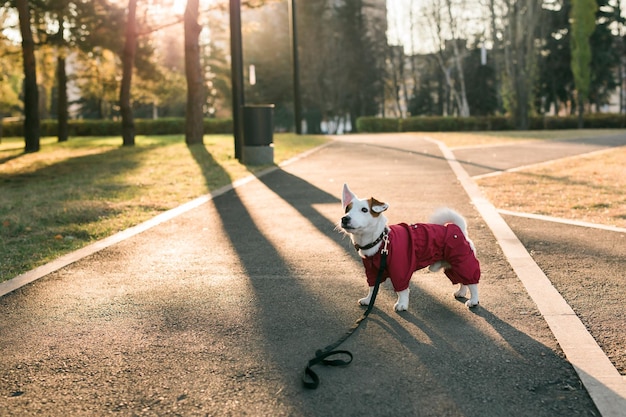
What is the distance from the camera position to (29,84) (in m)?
27.3

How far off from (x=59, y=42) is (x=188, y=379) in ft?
99.1

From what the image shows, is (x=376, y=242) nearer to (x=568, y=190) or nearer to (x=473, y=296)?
(x=473, y=296)

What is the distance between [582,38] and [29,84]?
37844 mm

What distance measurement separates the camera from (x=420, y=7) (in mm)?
62469

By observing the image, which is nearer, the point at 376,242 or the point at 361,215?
the point at 361,215

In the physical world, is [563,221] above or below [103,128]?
below

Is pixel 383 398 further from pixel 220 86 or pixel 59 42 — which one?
pixel 220 86

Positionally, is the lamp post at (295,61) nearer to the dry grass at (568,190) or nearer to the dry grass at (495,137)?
the dry grass at (495,137)

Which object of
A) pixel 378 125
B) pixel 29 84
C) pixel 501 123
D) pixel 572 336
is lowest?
pixel 572 336

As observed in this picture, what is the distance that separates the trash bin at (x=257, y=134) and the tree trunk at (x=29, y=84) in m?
13.0

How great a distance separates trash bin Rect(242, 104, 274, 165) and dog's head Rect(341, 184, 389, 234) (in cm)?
1326

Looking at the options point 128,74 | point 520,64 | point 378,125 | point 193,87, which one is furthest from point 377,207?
point 378,125

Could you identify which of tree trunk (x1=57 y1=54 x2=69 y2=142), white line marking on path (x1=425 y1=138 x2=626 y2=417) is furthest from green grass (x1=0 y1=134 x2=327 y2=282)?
tree trunk (x1=57 y1=54 x2=69 y2=142)

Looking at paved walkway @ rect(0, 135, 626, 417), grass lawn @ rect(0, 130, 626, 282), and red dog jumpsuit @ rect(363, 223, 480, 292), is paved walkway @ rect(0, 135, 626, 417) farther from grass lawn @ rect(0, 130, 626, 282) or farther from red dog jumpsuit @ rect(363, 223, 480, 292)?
grass lawn @ rect(0, 130, 626, 282)
